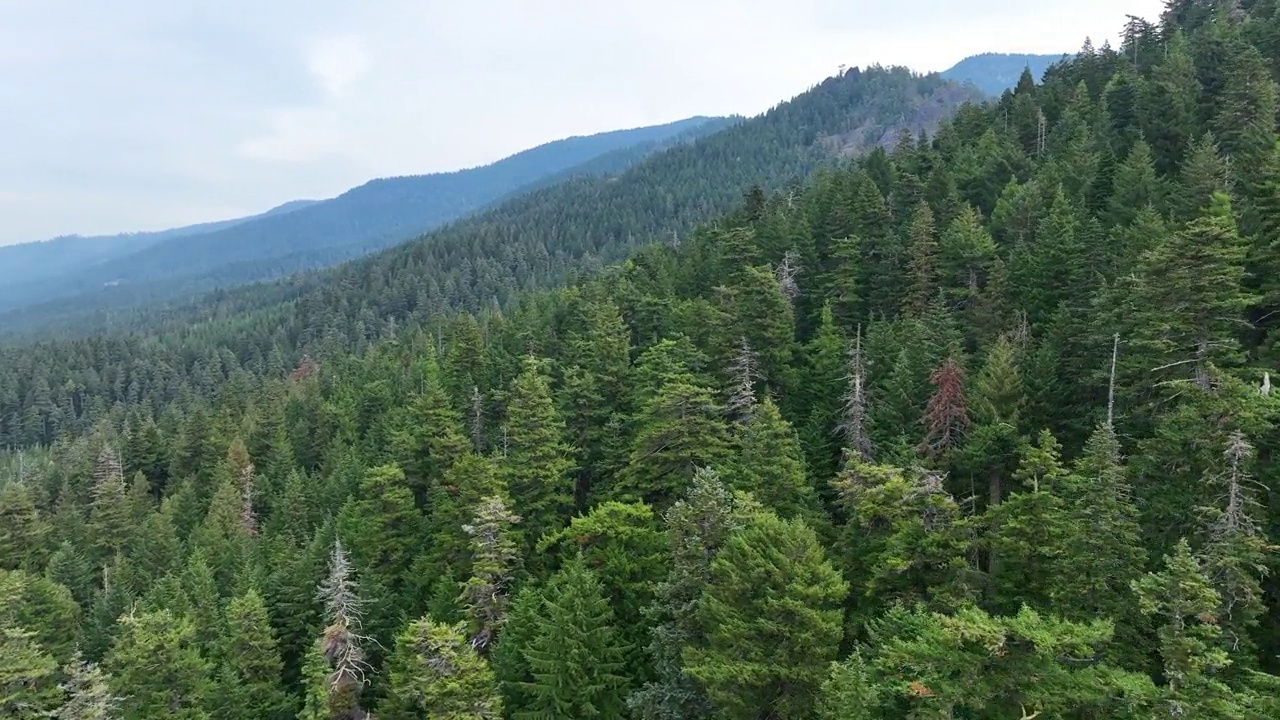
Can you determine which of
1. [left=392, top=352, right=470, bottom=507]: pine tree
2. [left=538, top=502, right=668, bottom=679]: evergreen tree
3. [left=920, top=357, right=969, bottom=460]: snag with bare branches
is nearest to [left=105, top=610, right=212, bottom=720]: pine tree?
[left=392, top=352, right=470, bottom=507]: pine tree

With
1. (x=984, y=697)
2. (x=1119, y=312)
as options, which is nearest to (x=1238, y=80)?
(x=1119, y=312)

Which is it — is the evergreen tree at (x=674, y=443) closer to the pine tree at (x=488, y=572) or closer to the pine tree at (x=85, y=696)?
the pine tree at (x=488, y=572)

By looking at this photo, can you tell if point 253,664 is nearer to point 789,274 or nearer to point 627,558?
point 627,558

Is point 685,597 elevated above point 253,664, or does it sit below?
above

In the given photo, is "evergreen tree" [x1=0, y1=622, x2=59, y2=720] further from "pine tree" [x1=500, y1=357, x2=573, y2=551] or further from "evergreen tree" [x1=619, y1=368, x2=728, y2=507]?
"evergreen tree" [x1=619, y1=368, x2=728, y2=507]

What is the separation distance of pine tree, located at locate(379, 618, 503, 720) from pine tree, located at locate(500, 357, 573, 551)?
10143 mm

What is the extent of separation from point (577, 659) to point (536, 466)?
1406 cm

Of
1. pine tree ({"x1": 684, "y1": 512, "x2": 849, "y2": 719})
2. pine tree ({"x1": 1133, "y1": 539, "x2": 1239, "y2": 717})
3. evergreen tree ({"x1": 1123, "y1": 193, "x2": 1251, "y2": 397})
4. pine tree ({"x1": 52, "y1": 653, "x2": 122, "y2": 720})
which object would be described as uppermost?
evergreen tree ({"x1": 1123, "y1": 193, "x2": 1251, "y2": 397})

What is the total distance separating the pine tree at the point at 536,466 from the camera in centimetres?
3922

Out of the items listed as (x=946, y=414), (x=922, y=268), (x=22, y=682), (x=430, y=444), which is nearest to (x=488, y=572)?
(x=430, y=444)

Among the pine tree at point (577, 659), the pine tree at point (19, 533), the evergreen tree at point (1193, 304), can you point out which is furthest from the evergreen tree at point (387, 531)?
the evergreen tree at point (1193, 304)

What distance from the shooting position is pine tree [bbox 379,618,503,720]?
88.2 feet

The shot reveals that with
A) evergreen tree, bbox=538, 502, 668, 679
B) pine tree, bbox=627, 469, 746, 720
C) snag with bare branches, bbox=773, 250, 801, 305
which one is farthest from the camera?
snag with bare branches, bbox=773, 250, 801, 305

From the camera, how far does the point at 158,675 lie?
3456cm
